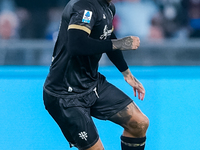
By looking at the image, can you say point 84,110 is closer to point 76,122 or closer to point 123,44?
point 76,122

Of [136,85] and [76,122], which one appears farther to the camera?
[136,85]

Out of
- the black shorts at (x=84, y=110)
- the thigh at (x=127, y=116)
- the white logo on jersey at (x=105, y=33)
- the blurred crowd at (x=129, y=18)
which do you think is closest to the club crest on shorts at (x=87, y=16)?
the white logo on jersey at (x=105, y=33)

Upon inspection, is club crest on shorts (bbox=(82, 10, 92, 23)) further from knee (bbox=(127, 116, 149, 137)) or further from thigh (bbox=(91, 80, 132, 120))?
knee (bbox=(127, 116, 149, 137))

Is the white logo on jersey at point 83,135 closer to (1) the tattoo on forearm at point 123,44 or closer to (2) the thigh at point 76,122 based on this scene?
(2) the thigh at point 76,122

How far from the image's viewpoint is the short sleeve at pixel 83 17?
1804 millimetres

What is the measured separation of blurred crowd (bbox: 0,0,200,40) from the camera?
4.20 m

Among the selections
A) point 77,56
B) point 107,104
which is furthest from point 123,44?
point 107,104

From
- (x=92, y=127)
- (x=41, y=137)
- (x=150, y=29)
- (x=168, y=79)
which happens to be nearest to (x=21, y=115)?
(x=41, y=137)

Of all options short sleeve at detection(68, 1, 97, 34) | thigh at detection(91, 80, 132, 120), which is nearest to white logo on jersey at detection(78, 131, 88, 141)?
thigh at detection(91, 80, 132, 120)

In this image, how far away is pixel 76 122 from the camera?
2018 millimetres

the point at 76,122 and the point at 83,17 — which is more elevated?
the point at 83,17

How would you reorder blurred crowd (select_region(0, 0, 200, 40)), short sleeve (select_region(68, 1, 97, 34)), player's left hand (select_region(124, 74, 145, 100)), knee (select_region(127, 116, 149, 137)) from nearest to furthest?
1. short sleeve (select_region(68, 1, 97, 34))
2. knee (select_region(127, 116, 149, 137))
3. player's left hand (select_region(124, 74, 145, 100))
4. blurred crowd (select_region(0, 0, 200, 40))

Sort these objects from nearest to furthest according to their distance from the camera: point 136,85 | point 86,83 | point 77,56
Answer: point 77,56 < point 86,83 < point 136,85

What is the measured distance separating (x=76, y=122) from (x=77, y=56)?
370mm
